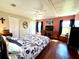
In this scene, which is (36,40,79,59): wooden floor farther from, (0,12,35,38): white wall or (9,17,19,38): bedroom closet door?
(9,17,19,38): bedroom closet door

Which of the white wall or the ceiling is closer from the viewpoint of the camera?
the ceiling

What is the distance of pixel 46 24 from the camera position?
8180 millimetres

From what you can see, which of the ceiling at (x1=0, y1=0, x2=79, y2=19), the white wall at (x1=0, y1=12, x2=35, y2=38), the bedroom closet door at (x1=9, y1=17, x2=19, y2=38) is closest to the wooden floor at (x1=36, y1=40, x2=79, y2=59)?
the white wall at (x1=0, y1=12, x2=35, y2=38)

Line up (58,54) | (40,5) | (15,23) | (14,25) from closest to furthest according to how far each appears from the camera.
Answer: (58,54) < (40,5) < (14,25) < (15,23)

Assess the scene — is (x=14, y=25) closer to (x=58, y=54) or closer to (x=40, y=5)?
(x=40, y=5)

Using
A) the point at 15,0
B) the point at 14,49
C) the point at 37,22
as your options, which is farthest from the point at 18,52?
the point at 37,22

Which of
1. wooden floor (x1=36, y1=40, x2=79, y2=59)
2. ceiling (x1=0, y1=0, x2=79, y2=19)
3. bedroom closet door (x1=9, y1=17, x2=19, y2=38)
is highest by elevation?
ceiling (x1=0, y1=0, x2=79, y2=19)

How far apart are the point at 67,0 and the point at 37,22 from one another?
662cm

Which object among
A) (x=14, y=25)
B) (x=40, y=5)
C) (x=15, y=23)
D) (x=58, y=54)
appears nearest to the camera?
(x=58, y=54)

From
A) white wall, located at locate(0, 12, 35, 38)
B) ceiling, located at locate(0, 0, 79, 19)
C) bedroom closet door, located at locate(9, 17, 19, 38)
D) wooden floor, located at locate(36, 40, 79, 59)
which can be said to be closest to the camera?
wooden floor, located at locate(36, 40, 79, 59)

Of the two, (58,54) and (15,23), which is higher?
(15,23)

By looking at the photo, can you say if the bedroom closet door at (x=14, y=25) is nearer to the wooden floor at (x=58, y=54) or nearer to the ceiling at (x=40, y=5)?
the ceiling at (x=40, y=5)

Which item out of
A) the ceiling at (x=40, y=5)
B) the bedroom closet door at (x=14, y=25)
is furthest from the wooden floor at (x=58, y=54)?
the bedroom closet door at (x=14, y=25)

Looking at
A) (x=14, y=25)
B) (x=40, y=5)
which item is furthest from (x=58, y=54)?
(x=14, y=25)
